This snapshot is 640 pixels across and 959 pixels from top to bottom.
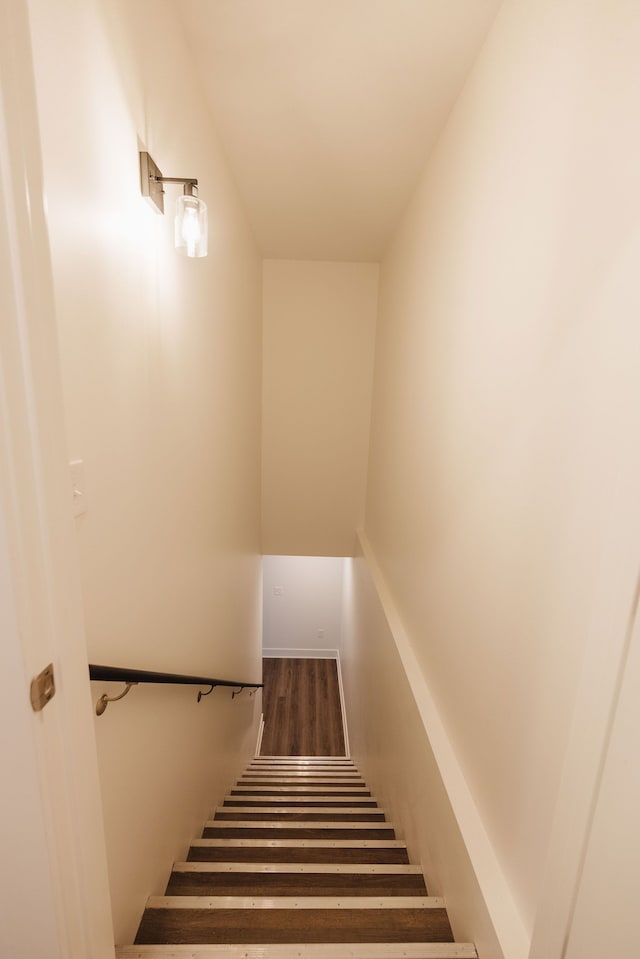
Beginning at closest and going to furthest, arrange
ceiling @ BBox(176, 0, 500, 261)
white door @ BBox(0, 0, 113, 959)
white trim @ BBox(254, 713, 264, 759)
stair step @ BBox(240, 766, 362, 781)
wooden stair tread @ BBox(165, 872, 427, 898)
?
white door @ BBox(0, 0, 113, 959), ceiling @ BBox(176, 0, 500, 261), wooden stair tread @ BBox(165, 872, 427, 898), stair step @ BBox(240, 766, 362, 781), white trim @ BBox(254, 713, 264, 759)

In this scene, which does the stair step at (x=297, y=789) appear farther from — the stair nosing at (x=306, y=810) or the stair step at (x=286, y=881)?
the stair step at (x=286, y=881)

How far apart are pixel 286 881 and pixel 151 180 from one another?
2235 mm

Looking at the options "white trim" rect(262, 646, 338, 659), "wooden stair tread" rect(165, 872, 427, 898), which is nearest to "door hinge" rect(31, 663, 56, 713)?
"wooden stair tread" rect(165, 872, 427, 898)

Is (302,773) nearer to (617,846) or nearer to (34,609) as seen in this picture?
(617,846)

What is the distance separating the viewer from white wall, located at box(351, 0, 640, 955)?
0.75m

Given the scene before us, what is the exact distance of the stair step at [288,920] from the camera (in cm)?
116

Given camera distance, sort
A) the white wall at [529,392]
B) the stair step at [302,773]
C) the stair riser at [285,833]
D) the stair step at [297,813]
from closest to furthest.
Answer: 1. the white wall at [529,392]
2. the stair riser at [285,833]
3. the stair step at [297,813]
4. the stair step at [302,773]

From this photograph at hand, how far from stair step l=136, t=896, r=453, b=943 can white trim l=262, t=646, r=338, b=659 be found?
507 cm

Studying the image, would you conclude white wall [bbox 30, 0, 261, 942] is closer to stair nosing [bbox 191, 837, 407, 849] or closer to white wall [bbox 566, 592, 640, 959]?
stair nosing [bbox 191, 837, 407, 849]

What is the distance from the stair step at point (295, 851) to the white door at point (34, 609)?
110cm

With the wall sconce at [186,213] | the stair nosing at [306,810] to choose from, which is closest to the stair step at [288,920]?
the stair nosing at [306,810]

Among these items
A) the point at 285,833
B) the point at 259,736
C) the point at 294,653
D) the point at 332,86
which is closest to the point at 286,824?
the point at 285,833

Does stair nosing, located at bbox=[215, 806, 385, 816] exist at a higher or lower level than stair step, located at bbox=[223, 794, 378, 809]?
higher

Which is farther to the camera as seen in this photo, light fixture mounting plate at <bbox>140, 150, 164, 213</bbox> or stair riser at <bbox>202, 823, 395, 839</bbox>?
stair riser at <bbox>202, 823, 395, 839</bbox>
